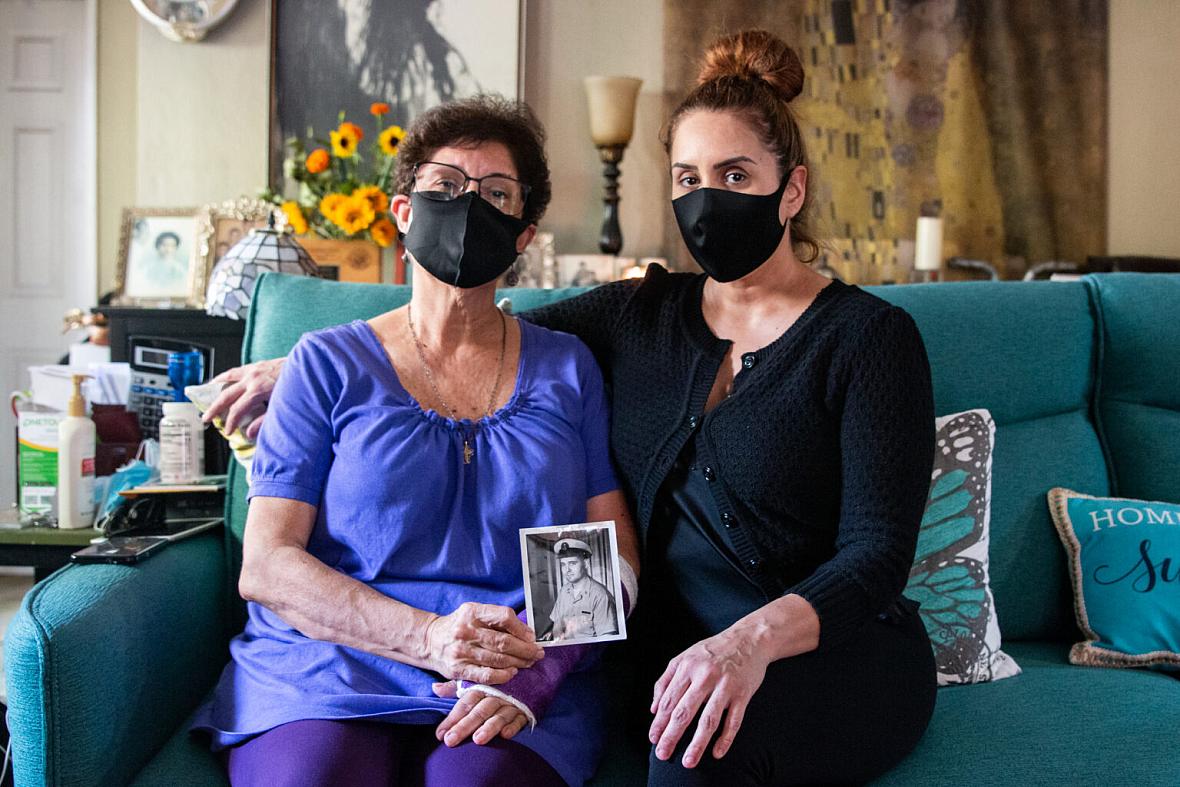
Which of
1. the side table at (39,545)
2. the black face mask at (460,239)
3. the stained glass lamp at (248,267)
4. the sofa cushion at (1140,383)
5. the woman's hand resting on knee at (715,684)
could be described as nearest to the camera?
the woman's hand resting on knee at (715,684)

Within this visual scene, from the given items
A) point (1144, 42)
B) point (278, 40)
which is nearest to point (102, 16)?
point (278, 40)

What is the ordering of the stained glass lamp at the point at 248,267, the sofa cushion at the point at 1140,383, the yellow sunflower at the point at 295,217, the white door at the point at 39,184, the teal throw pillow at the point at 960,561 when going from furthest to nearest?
the white door at the point at 39,184, the yellow sunflower at the point at 295,217, the stained glass lamp at the point at 248,267, the sofa cushion at the point at 1140,383, the teal throw pillow at the point at 960,561

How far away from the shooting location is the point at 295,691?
53.2 inches

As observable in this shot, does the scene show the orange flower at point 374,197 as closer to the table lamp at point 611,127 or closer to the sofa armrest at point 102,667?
the table lamp at point 611,127

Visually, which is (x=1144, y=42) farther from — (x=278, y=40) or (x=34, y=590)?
(x=34, y=590)

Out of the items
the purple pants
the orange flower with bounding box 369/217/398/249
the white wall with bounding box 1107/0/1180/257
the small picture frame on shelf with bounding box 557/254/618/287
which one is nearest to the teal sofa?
the purple pants

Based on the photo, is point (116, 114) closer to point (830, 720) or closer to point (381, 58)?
point (381, 58)


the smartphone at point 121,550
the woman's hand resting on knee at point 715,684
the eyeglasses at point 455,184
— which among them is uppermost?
the eyeglasses at point 455,184

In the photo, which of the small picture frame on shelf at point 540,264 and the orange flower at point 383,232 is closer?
the orange flower at point 383,232

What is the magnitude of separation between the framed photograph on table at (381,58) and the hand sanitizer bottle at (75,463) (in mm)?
2029

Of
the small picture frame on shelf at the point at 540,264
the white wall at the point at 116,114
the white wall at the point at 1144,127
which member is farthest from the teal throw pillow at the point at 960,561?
the white wall at the point at 116,114

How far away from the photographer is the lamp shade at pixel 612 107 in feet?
11.9

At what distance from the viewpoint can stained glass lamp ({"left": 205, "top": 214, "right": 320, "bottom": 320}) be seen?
2.10 metres

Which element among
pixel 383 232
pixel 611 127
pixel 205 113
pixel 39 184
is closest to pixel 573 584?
pixel 383 232
